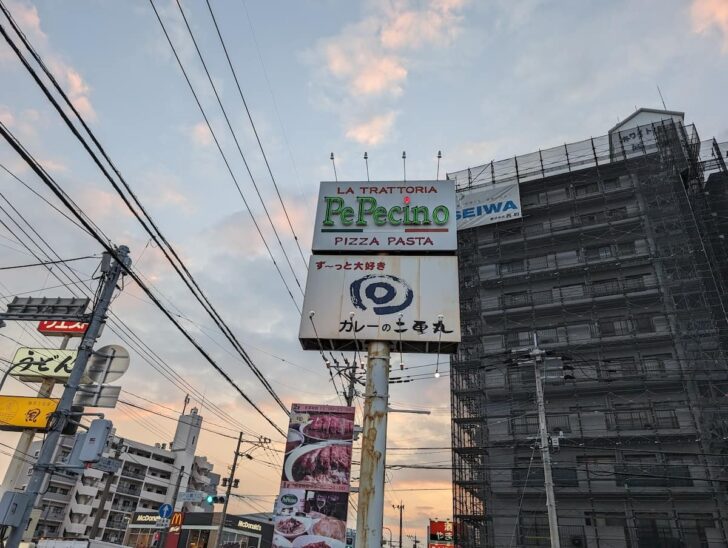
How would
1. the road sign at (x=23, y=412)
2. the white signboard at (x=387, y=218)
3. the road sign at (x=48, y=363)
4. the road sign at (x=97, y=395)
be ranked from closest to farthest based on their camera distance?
1. the road sign at (x=97, y=395)
2. the white signboard at (x=387, y=218)
3. the road sign at (x=48, y=363)
4. the road sign at (x=23, y=412)

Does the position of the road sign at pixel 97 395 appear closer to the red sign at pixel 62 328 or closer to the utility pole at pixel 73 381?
the utility pole at pixel 73 381

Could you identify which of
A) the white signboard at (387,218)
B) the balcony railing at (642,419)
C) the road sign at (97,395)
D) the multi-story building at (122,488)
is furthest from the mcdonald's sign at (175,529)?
the white signboard at (387,218)

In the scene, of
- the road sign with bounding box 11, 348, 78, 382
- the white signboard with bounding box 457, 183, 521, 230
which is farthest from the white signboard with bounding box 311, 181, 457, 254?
the road sign with bounding box 11, 348, 78, 382

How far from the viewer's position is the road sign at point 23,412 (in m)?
37.1

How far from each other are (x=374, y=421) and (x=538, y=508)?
26898mm

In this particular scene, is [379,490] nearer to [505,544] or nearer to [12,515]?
[12,515]

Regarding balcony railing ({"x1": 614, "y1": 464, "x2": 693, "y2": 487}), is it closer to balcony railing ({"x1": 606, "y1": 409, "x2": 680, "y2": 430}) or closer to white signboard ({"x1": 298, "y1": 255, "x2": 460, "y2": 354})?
balcony railing ({"x1": 606, "y1": 409, "x2": 680, "y2": 430})

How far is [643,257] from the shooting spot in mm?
37938

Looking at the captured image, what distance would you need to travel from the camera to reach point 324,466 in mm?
17594

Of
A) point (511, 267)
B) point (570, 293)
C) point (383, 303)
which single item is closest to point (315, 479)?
point (383, 303)

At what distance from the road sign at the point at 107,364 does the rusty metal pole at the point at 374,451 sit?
630 cm

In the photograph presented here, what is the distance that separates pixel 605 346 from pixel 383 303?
94.9 ft

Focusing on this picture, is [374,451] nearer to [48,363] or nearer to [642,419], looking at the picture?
[642,419]

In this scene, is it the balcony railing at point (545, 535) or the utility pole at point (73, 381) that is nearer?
the utility pole at point (73, 381)
